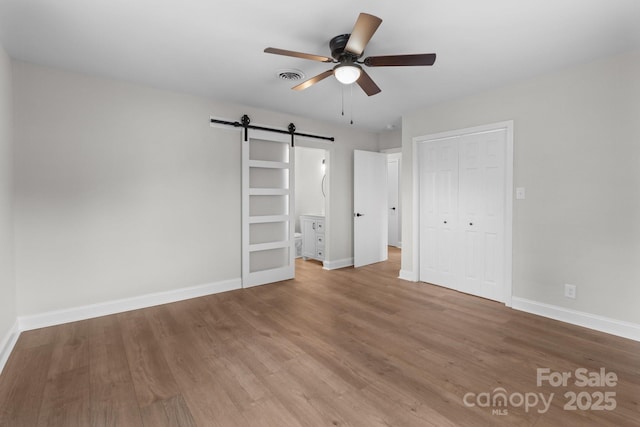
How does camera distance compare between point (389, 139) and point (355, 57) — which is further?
point (389, 139)

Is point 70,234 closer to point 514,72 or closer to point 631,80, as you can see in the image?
point 514,72

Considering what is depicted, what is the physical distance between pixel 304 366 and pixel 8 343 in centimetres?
243

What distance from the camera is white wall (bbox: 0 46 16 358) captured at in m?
2.45

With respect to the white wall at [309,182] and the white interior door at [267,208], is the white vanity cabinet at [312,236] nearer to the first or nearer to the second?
the white wall at [309,182]

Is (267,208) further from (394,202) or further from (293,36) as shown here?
(394,202)

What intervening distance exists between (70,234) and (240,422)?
2.63 m

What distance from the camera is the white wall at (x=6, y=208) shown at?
245 cm

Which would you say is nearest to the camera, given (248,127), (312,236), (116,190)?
(116,190)

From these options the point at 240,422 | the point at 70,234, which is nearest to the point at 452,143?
the point at 240,422

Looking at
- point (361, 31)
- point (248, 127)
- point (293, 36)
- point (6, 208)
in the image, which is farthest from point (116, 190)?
point (361, 31)

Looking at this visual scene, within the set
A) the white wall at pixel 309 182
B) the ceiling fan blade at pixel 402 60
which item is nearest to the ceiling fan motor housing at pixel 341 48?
the ceiling fan blade at pixel 402 60

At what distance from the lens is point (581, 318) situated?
2.96m

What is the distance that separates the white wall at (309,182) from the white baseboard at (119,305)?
114 inches

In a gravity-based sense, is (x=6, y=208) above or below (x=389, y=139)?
below
